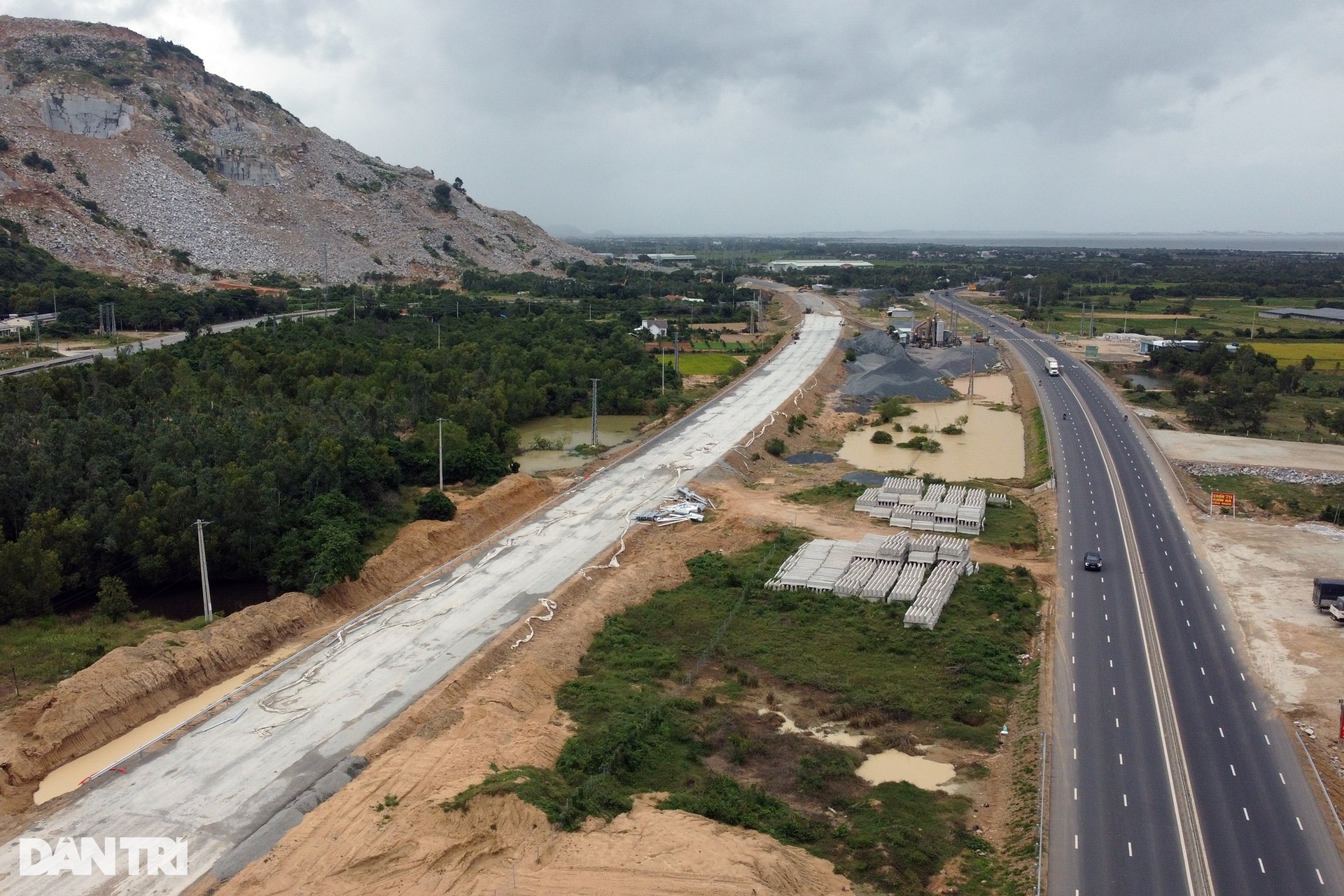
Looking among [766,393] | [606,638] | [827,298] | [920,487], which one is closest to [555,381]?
[766,393]

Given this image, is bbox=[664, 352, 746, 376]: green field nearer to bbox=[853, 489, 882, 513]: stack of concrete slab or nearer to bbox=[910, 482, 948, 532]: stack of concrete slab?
bbox=[853, 489, 882, 513]: stack of concrete slab

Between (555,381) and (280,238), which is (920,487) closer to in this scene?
(555,381)

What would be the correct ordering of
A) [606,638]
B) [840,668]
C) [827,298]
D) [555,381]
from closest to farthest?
[840,668]
[606,638]
[555,381]
[827,298]

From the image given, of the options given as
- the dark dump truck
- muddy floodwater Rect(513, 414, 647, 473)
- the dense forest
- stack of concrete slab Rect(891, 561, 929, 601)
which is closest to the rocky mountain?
the dense forest

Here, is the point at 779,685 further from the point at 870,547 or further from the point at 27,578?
the point at 27,578

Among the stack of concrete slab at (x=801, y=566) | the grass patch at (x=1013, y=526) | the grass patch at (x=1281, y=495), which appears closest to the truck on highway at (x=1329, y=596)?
the grass patch at (x=1013, y=526)

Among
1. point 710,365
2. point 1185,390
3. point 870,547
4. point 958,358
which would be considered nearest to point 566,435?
point 710,365
